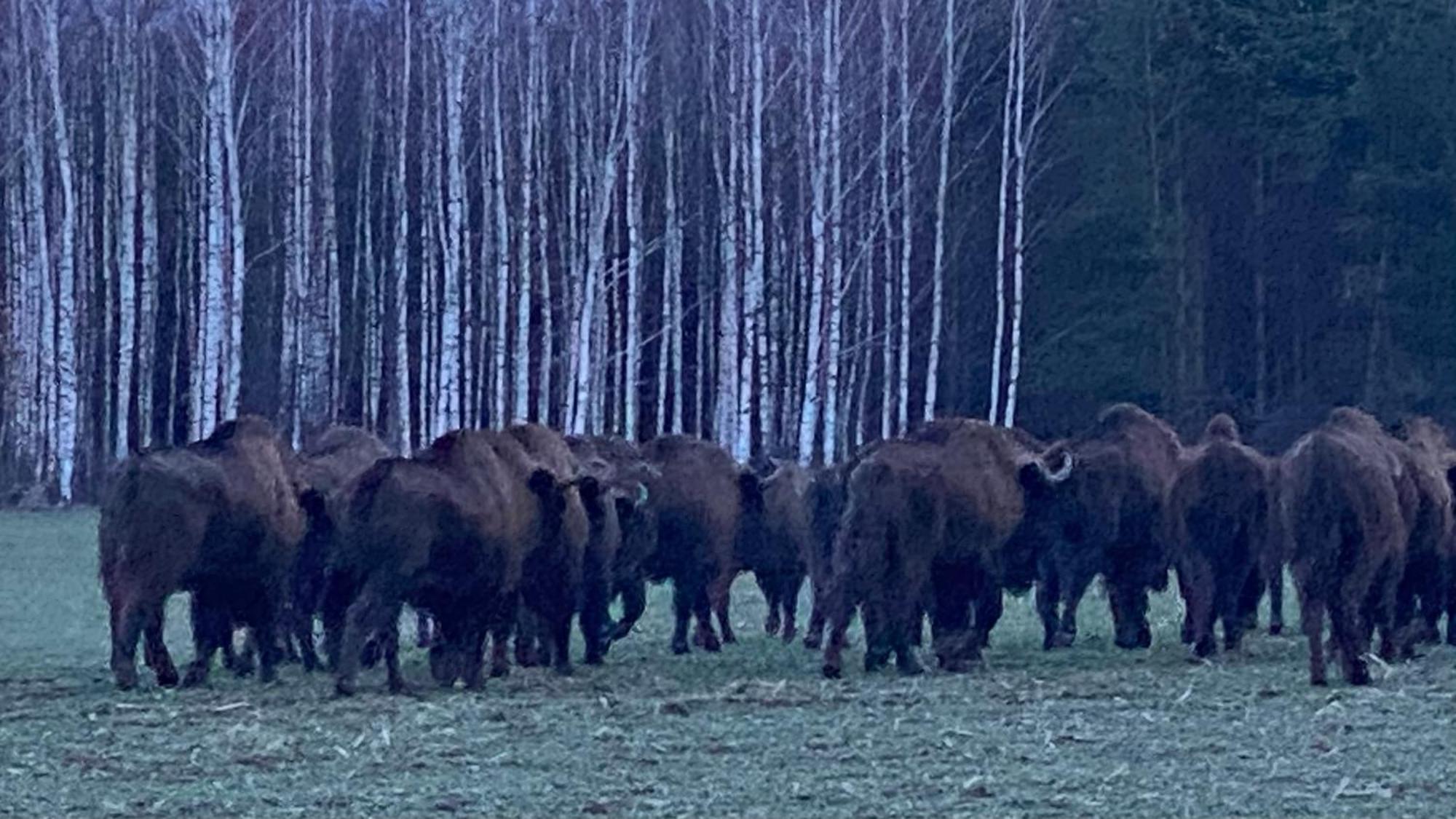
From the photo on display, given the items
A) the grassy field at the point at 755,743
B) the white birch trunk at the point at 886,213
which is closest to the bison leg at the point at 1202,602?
the grassy field at the point at 755,743

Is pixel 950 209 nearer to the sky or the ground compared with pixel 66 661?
nearer to the sky

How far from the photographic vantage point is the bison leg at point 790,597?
23394 mm

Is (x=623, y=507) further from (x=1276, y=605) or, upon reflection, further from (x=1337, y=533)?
(x=1337, y=533)

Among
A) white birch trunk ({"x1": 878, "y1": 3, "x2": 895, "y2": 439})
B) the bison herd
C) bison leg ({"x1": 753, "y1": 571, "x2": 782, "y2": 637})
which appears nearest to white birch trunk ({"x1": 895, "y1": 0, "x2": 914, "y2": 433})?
white birch trunk ({"x1": 878, "y1": 3, "x2": 895, "y2": 439})

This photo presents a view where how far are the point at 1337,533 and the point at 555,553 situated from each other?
5564mm

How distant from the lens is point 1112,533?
2133 centimetres

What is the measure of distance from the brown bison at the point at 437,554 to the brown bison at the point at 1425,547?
21.9 ft

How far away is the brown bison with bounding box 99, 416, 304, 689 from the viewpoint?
57.1 ft

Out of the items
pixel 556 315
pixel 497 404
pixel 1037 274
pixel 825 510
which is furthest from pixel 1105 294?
pixel 825 510

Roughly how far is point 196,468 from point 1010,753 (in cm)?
667

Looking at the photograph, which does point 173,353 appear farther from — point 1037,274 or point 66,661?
point 66,661

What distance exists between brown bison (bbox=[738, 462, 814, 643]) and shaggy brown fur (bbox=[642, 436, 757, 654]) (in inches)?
25.7


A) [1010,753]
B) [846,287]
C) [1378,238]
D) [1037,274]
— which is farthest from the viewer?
[1037,274]

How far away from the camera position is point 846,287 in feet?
154
